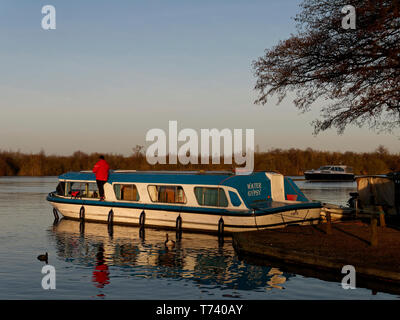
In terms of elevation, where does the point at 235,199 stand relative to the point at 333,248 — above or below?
above

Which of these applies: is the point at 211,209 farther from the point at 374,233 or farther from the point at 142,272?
the point at 374,233

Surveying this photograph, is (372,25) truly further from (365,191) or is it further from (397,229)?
(365,191)

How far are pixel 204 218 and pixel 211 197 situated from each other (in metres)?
1.09

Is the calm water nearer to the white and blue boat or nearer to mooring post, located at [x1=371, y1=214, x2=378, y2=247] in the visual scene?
the white and blue boat

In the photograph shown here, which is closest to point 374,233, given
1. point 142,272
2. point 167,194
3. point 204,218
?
point 142,272

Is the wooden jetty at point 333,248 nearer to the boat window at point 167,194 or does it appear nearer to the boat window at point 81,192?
the boat window at point 167,194

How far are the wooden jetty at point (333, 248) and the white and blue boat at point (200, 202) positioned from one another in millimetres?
2659

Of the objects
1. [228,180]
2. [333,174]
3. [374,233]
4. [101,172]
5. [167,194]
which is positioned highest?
[101,172]

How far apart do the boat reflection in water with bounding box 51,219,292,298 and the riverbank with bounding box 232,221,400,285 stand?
67 cm

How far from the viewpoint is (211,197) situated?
24953 millimetres

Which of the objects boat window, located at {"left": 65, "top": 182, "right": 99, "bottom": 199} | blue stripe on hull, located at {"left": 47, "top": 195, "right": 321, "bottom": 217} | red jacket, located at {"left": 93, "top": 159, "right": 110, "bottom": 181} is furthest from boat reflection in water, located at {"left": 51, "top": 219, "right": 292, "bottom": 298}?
boat window, located at {"left": 65, "top": 182, "right": 99, "bottom": 199}

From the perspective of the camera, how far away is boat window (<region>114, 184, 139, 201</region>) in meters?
28.3

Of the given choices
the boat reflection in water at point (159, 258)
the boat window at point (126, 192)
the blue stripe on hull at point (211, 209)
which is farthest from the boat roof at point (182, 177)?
the boat reflection in water at point (159, 258)

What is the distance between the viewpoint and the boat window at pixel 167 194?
26344 millimetres
